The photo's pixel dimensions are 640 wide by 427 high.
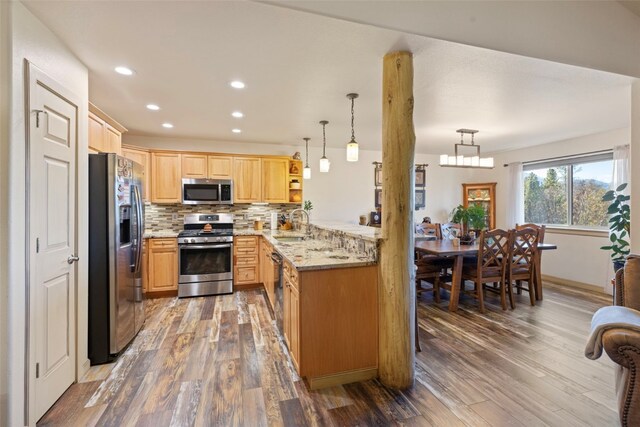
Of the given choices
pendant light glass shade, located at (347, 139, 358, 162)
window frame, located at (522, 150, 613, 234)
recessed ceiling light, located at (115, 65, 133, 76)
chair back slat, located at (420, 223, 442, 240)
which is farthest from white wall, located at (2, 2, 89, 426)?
window frame, located at (522, 150, 613, 234)

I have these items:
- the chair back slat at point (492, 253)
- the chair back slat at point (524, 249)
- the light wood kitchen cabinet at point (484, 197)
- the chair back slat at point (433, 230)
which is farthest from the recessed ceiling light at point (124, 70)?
the light wood kitchen cabinet at point (484, 197)

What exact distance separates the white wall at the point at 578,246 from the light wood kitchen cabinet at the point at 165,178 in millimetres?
6165

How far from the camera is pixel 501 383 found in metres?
2.17

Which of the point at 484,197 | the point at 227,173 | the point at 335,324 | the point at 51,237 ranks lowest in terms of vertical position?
the point at 335,324

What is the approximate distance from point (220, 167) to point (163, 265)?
1748 millimetres

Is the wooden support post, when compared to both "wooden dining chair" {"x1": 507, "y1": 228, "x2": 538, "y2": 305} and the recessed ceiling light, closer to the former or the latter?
the recessed ceiling light

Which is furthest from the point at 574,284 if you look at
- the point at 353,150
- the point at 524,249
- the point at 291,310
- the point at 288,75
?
the point at 288,75

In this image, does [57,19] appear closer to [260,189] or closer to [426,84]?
[426,84]

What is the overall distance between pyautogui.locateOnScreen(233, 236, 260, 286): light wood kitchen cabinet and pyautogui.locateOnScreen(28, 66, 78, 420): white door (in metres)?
2.47

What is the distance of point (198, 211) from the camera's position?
5.07 meters

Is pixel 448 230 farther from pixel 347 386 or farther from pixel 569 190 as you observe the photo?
pixel 347 386

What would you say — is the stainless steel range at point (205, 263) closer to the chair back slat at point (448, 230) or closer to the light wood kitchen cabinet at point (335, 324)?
the light wood kitchen cabinet at point (335, 324)

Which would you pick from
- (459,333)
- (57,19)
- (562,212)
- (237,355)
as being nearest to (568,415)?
(459,333)

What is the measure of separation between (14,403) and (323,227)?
2.73m
